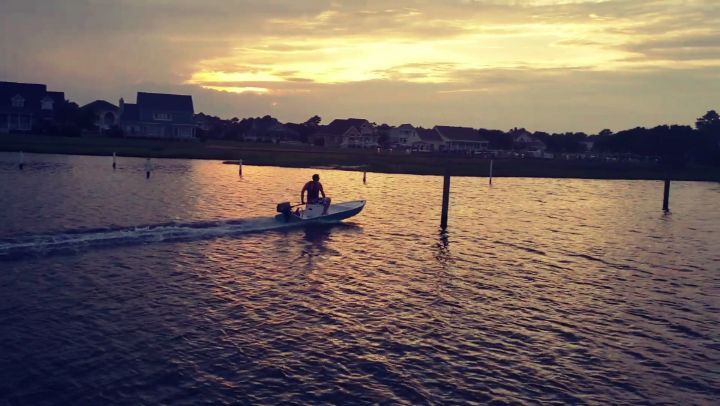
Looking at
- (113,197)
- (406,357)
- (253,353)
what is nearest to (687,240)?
(406,357)

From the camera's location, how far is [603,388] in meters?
11.7

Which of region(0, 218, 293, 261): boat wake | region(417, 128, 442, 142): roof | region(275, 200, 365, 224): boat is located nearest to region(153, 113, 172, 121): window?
region(417, 128, 442, 142): roof

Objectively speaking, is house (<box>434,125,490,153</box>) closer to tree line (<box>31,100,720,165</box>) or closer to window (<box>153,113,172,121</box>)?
tree line (<box>31,100,720,165</box>)

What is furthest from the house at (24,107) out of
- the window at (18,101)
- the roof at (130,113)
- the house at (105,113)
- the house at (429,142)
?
the house at (429,142)

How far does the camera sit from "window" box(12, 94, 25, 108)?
330 feet

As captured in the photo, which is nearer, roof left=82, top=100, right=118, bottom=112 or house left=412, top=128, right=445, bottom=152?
roof left=82, top=100, right=118, bottom=112

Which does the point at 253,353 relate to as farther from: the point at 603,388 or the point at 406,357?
the point at 603,388

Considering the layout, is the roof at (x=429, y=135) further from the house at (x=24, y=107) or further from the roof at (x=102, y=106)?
the house at (x=24, y=107)

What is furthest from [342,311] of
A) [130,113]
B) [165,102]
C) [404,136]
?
[404,136]

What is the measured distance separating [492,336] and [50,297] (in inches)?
478

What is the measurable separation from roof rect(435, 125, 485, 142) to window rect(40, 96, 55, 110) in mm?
94030

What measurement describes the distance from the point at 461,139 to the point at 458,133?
10.8 ft

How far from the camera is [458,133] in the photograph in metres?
157

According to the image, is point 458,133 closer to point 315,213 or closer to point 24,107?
point 24,107
